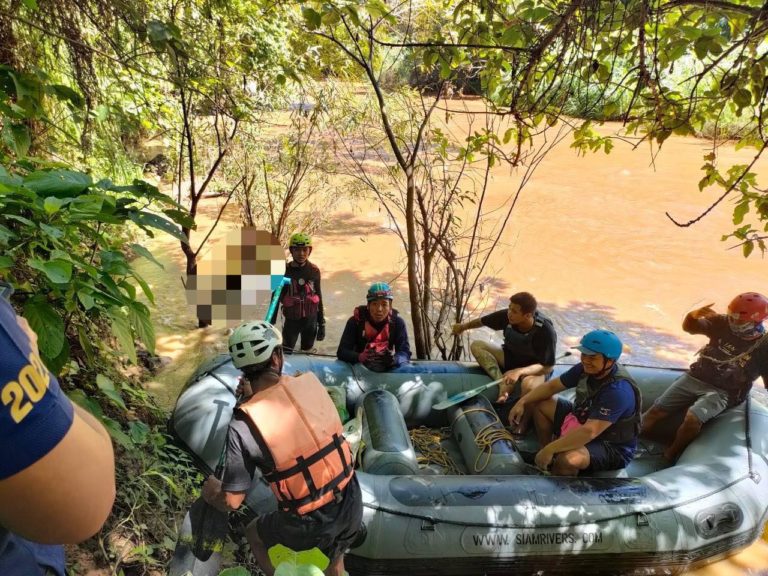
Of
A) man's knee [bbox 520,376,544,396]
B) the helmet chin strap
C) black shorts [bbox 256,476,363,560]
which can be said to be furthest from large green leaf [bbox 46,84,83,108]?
the helmet chin strap

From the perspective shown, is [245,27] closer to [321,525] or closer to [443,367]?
[443,367]

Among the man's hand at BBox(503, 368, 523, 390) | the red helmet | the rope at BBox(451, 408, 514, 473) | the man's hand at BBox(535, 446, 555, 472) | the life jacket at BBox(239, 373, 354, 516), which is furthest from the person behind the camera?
the man's hand at BBox(503, 368, 523, 390)

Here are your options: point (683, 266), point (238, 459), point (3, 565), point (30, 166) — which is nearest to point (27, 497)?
point (3, 565)

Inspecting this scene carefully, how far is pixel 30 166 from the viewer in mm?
2160

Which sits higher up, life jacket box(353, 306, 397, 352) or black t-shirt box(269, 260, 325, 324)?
black t-shirt box(269, 260, 325, 324)

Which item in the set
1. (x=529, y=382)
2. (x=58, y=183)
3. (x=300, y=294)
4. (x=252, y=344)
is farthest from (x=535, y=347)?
(x=58, y=183)

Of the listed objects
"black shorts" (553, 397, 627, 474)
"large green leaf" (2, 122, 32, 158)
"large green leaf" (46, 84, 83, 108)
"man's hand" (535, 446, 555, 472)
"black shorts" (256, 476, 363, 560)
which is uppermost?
"large green leaf" (46, 84, 83, 108)

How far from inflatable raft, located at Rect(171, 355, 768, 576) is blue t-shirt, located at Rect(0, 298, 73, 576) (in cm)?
224

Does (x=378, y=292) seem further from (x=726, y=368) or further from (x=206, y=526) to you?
(x=726, y=368)

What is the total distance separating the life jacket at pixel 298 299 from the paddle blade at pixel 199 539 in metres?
2.65

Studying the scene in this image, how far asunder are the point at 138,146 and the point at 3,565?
33.2 ft

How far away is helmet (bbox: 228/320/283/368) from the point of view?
87.1 inches

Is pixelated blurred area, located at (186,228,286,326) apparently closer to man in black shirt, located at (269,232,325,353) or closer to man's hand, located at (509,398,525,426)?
man in black shirt, located at (269,232,325,353)

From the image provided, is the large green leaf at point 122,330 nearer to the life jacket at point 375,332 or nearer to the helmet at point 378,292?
the helmet at point 378,292
